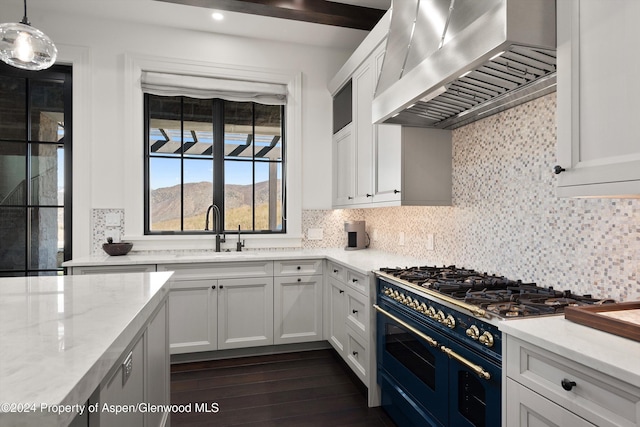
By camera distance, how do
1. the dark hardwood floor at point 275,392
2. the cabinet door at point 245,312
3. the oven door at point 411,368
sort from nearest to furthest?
the oven door at point 411,368 → the dark hardwood floor at point 275,392 → the cabinet door at point 245,312

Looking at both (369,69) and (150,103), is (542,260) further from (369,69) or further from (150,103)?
(150,103)

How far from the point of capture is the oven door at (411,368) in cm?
170

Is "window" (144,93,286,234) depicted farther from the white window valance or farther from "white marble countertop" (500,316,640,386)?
"white marble countertop" (500,316,640,386)

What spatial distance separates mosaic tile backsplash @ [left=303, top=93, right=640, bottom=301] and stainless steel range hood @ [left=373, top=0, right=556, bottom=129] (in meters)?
0.15

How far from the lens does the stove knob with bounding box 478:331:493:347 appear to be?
1356mm

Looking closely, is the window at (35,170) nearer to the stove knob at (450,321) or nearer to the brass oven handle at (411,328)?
the brass oven handle at (411,328)

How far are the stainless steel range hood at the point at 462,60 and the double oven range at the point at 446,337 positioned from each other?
37.0 inches

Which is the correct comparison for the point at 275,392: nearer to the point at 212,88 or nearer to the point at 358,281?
the point at 358,281

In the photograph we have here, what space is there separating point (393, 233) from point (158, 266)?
205 centimetres

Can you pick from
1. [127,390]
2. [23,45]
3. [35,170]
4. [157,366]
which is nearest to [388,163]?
[157,366]

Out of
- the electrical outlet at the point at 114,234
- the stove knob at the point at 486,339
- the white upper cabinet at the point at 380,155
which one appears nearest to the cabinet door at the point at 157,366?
the stove knob at the point at 486,339

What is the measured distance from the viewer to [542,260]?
1803 millimetres

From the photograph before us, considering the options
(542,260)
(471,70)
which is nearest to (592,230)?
(542,260)

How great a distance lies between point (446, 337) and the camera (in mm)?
1646
